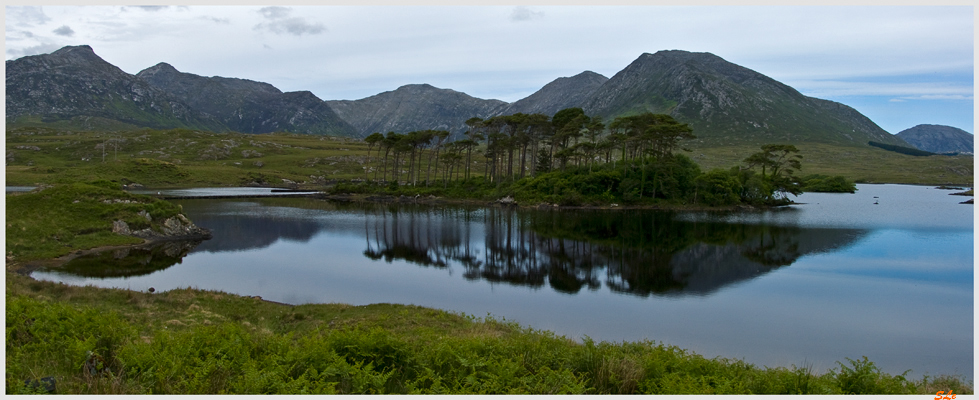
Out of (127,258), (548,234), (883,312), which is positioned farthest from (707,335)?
(127,258)

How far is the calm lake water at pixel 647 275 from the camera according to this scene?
1892 centimetres

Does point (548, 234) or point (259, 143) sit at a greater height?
point (259, 143)

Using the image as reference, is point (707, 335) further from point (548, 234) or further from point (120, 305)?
point (548, 234)

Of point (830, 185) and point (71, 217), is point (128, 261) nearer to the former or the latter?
point (71, 217)

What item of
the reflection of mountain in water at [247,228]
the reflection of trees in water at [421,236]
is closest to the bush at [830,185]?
the reflection of trees in water at [421,236]

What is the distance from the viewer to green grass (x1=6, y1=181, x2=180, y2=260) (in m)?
29.4

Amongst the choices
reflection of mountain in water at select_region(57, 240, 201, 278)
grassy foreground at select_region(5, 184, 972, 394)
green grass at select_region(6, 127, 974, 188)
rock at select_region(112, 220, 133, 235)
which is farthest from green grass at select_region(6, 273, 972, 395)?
green grass at select_region(6, 127, 974, 188)

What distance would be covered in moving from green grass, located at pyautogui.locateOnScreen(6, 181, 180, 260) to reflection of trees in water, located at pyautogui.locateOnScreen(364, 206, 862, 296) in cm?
1649

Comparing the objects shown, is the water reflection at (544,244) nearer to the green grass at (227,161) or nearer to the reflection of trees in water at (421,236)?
the reflection of trees in water at (421,236)

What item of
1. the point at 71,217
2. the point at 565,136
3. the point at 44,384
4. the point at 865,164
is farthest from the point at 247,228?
the point at 865,164

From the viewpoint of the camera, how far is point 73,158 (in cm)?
12331

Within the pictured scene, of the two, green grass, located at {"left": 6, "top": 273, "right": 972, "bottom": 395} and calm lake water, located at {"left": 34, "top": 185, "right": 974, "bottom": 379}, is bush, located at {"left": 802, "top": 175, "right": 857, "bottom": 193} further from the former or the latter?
green grass, located at {"left": 6, "top": 273, "right": 972, "bottom": 395}

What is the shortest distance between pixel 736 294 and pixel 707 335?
743 cm

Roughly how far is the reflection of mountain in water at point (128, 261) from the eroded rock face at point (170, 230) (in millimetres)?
1461
